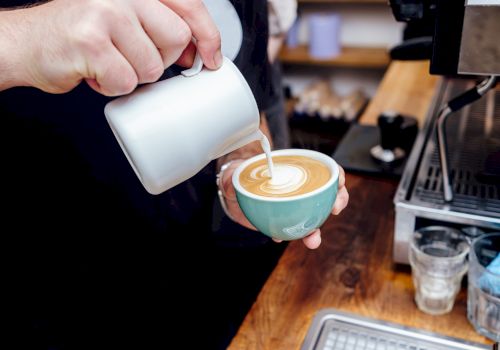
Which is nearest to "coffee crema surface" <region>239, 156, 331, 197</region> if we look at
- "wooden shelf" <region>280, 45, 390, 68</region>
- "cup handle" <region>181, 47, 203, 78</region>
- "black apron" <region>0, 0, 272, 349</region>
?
"cup handle" <region>181, 47, 203, 78</region>

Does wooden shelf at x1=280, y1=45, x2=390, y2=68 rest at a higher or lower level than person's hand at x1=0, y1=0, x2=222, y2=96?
lower

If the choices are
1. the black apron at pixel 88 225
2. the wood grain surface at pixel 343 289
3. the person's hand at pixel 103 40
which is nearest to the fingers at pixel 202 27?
the person's hand at pixel 103 40

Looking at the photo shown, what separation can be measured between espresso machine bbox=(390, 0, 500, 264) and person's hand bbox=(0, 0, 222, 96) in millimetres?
347

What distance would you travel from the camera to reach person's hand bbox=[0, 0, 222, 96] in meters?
0.50

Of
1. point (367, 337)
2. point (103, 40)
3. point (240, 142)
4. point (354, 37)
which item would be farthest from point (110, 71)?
point (354, 37)

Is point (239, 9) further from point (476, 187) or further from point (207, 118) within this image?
point (476, 187)

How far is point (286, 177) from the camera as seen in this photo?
0.69 metres

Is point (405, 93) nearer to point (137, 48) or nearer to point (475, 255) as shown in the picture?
point (475, 255)

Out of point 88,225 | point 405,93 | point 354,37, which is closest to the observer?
point 88,225

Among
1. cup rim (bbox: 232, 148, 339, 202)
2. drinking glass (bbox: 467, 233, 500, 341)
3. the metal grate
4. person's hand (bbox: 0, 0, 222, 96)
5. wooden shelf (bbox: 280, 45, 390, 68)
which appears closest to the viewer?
person's hand (bbox: 0, 0, 222, 96)

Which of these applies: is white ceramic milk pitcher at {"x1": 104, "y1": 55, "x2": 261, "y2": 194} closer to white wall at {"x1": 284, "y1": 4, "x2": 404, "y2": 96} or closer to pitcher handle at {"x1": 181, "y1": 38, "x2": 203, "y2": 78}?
pitcher handle at {"x1": 181, "y1": 38, "x2": 203, "y2": 78}

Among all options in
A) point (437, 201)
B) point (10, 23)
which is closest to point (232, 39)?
point (10, 23)

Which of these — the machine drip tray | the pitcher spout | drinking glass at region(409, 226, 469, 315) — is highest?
the pitcher spout

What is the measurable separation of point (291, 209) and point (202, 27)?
25cm
